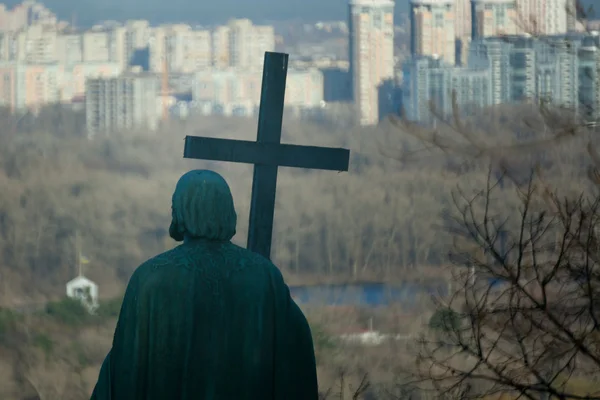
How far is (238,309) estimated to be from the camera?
70.2 inches

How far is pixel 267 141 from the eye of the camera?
2.48 meters

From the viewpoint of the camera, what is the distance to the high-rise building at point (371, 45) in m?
45.1

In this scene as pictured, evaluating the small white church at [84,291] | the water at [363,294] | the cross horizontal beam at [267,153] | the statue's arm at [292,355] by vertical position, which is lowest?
the small white church at [84,291]

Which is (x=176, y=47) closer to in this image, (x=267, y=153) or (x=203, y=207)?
(x=267, y=153)

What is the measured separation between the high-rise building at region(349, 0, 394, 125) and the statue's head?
42.1 m

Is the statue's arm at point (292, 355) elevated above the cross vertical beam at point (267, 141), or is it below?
below

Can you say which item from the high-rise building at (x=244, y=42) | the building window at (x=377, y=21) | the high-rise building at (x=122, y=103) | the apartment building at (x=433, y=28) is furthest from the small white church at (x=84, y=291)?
the high-rise building at (x=244, y=42)

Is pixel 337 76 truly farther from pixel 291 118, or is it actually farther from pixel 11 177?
pixel 11 177

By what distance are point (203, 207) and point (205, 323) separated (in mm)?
137

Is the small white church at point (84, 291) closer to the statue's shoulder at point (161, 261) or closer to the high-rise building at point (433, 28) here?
the high-rise building at point (433, 28)

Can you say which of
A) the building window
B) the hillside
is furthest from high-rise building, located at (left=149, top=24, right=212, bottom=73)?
the hillside

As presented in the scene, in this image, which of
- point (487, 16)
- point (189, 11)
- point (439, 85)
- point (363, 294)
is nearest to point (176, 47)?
point (189, 11)

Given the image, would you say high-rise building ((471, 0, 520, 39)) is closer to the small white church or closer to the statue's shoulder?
the small white church

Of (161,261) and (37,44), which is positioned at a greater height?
(37,44)
